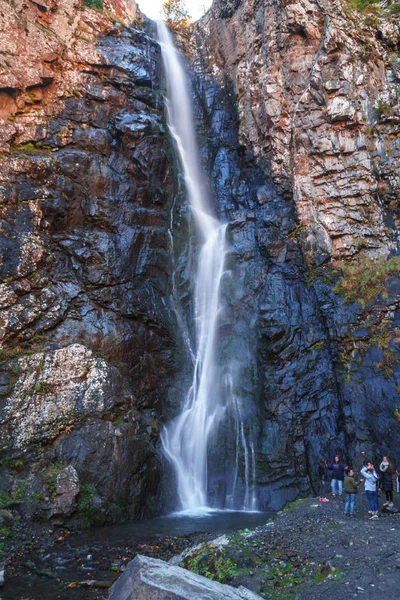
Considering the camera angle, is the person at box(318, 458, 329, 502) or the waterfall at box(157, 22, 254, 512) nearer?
the person at box(318, 458, 329, 502)

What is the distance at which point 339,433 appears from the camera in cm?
1666

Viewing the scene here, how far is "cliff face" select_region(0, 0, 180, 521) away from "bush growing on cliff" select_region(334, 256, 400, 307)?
7721 mm

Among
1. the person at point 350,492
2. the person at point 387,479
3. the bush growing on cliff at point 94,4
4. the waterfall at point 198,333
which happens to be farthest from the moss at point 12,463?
the bush growing on cliff at point 94,4

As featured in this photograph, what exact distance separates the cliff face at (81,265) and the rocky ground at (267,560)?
256 centimetres

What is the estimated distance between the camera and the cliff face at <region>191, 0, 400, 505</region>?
1667 centimetres

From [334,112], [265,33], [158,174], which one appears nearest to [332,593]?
[158,174]

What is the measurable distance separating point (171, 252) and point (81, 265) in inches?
176

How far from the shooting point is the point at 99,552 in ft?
34.3

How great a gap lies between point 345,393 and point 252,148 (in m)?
13.5

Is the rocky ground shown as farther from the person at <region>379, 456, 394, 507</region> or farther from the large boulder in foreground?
the large boulder in foreground

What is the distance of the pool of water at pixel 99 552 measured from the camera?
8281mm

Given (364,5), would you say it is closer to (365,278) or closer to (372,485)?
(365,278)

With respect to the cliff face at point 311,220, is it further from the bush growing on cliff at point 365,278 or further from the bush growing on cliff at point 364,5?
the bush growing on cliff at point 364,5

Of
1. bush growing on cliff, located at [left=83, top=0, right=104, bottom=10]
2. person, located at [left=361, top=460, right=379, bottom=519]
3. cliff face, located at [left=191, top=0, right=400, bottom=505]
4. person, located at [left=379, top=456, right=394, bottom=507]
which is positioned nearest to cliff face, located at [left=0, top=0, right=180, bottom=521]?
bush growing on cliff, located at [left=83, top=0, right=104, bottom=10]
